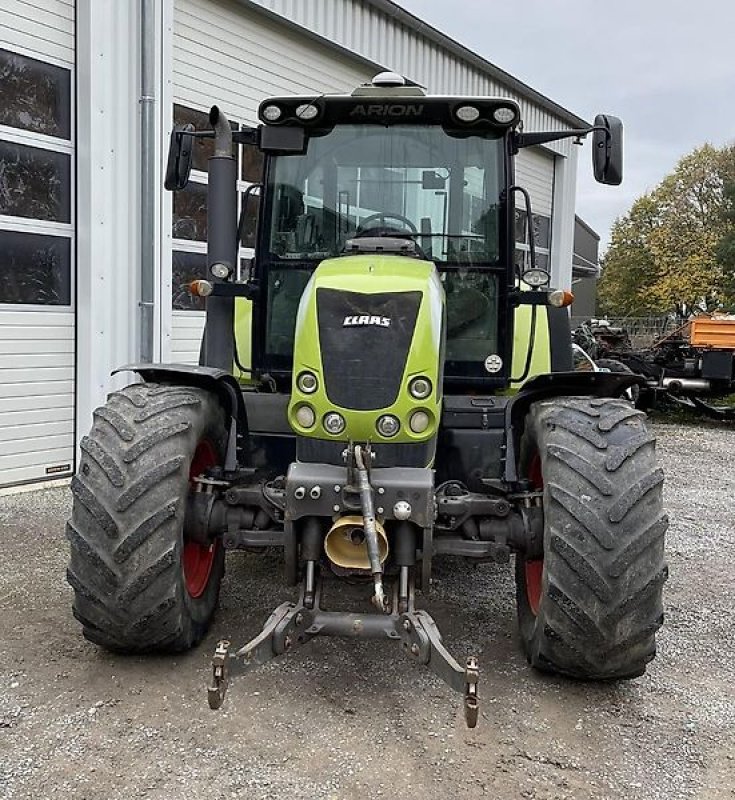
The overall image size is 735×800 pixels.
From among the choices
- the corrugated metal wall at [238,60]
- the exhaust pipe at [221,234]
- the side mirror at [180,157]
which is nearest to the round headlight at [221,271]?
the exhaust pipe at [221,234]

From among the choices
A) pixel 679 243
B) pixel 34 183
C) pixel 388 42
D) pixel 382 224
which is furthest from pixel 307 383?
pixel 679 243

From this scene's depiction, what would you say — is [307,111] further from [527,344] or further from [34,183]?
[34,183]

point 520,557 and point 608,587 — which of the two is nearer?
point 608,587

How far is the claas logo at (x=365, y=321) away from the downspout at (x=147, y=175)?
462 cm

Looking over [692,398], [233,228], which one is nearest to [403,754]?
[233,228]

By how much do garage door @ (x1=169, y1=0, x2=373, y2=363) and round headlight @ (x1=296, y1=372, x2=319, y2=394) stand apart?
4897mm

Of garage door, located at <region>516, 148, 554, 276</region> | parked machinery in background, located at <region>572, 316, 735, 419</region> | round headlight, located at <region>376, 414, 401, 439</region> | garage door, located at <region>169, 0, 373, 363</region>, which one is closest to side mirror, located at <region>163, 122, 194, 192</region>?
round headlight, located at <region>376, 414, 401, 439</region>

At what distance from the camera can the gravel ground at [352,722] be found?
2805 mm

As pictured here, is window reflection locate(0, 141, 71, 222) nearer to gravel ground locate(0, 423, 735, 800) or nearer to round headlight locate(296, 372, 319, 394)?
gravel ground locate(0, 423, 735, 800)

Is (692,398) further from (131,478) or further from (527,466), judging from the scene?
(131,478)

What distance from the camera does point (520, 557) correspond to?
150 inches

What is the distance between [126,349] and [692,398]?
30.6 ft

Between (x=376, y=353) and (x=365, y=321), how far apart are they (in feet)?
0.46

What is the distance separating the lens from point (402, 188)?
14.1 feet
